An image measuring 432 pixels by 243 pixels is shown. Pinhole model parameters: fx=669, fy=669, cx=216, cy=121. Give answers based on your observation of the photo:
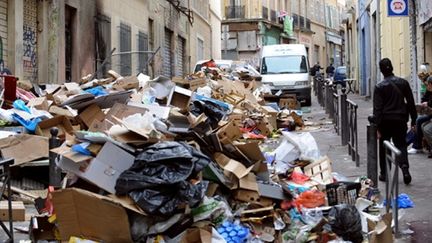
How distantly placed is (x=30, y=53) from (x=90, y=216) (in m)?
10.8

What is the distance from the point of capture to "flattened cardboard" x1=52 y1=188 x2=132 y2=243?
525 cm

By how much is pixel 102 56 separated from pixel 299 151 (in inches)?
476

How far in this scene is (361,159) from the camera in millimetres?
10312

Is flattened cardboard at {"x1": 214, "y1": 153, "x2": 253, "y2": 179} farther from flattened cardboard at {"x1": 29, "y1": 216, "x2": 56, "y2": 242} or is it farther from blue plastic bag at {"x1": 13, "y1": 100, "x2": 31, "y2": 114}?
blue plastic bag at {"x1": 13, "y1": 100, "x2": 31, "y2": 114}

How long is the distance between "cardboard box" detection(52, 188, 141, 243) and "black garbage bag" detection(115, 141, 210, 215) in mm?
194

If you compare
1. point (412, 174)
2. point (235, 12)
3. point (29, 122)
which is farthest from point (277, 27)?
point (29, 122)

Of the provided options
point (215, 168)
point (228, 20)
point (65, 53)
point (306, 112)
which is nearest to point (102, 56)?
point (65, 53)

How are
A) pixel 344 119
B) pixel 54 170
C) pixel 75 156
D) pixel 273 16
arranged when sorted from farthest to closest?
pixel 273 16, pixel 344 119, pixel 54 170, pixel 75 156

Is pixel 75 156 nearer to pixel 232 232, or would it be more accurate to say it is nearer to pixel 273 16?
pixel 232 232

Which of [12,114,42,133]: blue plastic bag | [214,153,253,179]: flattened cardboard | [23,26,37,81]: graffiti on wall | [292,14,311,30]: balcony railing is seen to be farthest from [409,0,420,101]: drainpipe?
[292,14,311,30]: balcony railing

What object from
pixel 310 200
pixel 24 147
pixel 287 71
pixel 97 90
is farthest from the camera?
pixel 287 71

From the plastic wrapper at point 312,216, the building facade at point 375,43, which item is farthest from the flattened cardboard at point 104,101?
the building facade at point 375,43

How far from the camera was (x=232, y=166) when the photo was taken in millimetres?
6438

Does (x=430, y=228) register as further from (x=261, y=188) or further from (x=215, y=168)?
(x=215, y=168)
